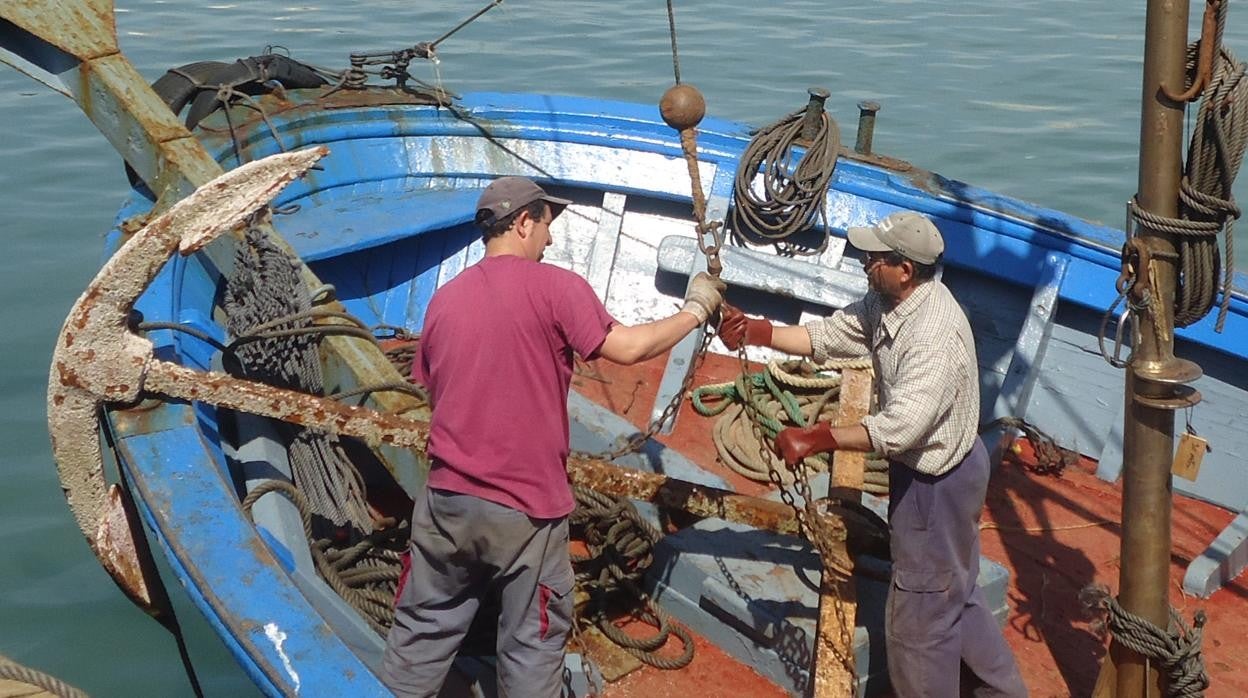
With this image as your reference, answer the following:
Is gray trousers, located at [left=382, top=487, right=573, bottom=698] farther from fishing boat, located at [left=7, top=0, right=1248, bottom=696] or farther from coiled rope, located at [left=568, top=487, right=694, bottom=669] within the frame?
coiled rope, located at [left=568, top=487, right=694, bottom=669]

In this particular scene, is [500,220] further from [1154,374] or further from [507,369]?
[1154,374]

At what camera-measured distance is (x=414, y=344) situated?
5441 millimetres

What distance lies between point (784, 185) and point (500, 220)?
10.2 ft

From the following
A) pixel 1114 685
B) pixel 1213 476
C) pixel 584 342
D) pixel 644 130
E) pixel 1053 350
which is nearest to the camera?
pixel 584 342

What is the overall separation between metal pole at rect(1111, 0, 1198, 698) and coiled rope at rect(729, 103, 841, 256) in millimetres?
2760

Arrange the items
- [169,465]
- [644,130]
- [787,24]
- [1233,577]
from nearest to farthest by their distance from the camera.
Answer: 1. [169,465]
2. [1233,577]
3. [644,130]
4. [787,24]

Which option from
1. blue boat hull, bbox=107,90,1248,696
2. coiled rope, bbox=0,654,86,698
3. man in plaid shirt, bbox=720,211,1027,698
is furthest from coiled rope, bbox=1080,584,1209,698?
coiled rope, bbox=0,654,86,698

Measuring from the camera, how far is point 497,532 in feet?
9.93

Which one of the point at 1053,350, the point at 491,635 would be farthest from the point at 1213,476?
the point at 491,635

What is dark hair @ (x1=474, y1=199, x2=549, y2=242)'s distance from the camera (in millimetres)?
3080

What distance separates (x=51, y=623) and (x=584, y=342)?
3.49 m

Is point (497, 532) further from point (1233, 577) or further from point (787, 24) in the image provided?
point (787, 24)

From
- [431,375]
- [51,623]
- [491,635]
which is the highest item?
[431,375]

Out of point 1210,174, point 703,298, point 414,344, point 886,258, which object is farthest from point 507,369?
point 414,344
